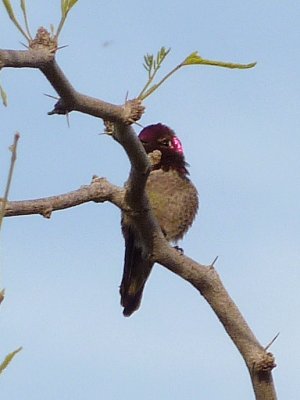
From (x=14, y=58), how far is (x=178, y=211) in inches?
162

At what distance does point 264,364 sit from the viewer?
269 centimetres

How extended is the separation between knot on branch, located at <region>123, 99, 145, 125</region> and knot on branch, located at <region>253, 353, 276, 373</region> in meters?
0.84

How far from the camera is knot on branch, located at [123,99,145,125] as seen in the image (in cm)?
241

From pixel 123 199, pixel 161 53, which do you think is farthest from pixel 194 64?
pixel 123 199

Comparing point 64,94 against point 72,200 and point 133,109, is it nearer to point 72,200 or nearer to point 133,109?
point 133,109

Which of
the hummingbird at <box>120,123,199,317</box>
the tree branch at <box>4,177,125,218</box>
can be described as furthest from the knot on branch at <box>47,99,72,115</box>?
the hummingbird at <box>120,123,199,317</box>

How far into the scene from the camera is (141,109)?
2410 millimetres

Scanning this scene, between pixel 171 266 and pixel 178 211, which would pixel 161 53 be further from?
pixel 178 211

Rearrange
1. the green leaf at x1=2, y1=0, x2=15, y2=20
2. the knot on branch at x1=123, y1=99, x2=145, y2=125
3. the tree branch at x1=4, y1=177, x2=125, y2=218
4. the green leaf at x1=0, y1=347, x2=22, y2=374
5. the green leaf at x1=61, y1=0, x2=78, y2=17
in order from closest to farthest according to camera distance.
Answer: the green leaf at x1=0, y1=347, x2=22, y2=374
the green leaf at x1=2, y1=0, x2=15, y2=20
the green leaf at x1=61, y1=0, x2=78, y2=17
the knot on branch at x1=123, y1=99, x2=145, y2=125
the tree branch at x1=4, y1=177, x2=125, y2=218

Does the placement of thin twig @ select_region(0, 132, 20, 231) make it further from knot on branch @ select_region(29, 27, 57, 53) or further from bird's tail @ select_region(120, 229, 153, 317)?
bird's tail @ select_region(120, 229, 153, 317)

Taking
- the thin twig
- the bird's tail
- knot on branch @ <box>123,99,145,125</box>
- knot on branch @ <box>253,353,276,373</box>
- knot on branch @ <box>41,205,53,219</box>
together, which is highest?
the bird's tail

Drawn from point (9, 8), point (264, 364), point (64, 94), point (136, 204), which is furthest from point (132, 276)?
point (9, 8)

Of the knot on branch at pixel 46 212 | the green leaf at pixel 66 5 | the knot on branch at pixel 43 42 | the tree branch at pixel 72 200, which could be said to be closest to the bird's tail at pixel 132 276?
the tree branch at pixel 72 200

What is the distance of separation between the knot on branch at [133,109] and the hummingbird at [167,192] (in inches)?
127
